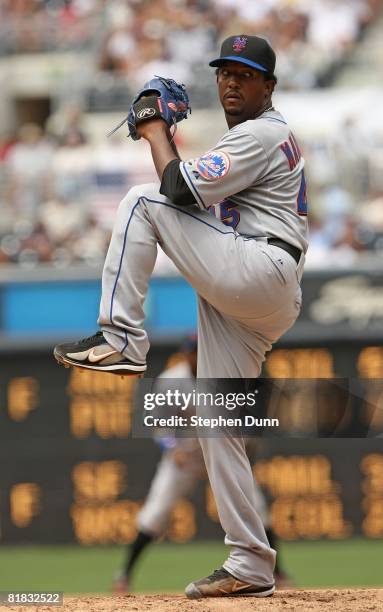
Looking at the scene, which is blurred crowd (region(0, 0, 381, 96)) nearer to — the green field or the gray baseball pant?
the green field

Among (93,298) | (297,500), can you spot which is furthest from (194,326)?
(297,500)

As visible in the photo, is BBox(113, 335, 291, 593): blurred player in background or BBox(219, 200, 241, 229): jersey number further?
BBox(113, 335, 291, 593): blurred player in background

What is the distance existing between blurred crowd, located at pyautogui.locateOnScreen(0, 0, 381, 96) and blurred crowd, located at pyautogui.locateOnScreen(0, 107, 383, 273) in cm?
139

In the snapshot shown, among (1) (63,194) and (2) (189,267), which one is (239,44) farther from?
(1) (63,194)

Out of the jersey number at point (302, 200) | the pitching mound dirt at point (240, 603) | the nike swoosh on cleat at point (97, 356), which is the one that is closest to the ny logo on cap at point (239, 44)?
the jersey number at point (302, 200)

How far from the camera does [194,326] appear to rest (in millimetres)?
10055

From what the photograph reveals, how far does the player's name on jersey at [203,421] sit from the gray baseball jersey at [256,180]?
2.35 feet

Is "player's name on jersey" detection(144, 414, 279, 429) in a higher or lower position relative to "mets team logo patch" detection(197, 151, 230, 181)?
lower

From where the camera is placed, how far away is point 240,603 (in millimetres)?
5004

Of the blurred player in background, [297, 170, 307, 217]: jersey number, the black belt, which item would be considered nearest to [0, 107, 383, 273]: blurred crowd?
the blurred player in background

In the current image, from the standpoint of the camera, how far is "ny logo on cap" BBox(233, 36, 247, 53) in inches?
194

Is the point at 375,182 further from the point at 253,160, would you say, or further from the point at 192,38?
the point at 253,160

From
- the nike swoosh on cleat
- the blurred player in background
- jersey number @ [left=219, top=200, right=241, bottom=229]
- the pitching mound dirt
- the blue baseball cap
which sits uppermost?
the blue baseball cap

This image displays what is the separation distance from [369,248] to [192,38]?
14.9ft
